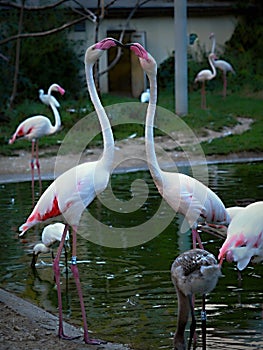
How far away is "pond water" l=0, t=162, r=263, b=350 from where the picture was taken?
5.69 meters

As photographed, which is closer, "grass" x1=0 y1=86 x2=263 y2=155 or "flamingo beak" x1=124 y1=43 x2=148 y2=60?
"flamingo beak" x1=124 y1=43 x2=148 y2=60

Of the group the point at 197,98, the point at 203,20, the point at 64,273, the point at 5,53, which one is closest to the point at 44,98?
the point at 5,53

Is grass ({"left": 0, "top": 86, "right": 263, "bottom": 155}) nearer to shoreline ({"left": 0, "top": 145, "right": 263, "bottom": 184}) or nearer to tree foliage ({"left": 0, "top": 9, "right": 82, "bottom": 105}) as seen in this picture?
shoreline ({"left": 0, "top": 145, "right": 263, "bottom": 184})

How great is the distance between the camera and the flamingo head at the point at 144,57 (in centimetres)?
570

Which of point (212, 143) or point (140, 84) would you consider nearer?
point (212, 143)

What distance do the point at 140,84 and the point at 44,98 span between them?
277 inches

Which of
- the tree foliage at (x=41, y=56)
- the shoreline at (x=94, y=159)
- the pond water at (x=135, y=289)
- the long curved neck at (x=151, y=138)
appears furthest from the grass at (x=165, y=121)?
the long curved neck at (x=151, y=138)

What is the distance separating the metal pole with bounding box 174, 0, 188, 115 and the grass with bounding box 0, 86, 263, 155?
1.14 ft

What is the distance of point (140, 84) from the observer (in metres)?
25.0

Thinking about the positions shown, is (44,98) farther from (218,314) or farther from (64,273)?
(218,314)

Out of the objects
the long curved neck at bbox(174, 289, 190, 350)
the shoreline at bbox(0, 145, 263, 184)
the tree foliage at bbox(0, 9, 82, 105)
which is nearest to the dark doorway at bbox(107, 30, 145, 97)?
the tree foliage at bbox(0, 9, 82, 105)

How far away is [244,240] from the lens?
554cm

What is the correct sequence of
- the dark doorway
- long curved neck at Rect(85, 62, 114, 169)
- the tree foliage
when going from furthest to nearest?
1. the dark doorway
2. the tree foliage
3. long curved neck at Rect(85, 62, 114, 169)

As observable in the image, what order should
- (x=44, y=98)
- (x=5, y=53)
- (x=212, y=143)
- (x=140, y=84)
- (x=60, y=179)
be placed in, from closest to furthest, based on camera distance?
(x=60, y=179)
(x=212, y=143)
(x=44, y=98)
(x=5, y=53)
(x=140, y=84)
